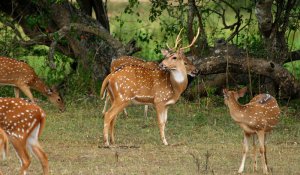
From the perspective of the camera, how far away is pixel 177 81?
1236 cm

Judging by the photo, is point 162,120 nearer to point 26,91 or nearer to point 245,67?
point 245,67

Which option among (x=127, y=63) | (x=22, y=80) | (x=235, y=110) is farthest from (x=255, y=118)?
(x=22, y=80)

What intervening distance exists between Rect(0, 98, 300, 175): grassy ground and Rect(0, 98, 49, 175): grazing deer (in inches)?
21.0

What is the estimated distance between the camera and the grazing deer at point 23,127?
30.7ft

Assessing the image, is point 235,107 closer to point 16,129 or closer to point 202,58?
point 16,129

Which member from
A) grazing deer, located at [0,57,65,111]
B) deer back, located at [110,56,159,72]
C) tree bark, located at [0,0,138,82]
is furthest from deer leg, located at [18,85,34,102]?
deer back, located at [110,56,159,72]

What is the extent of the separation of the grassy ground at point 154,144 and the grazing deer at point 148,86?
0.36m

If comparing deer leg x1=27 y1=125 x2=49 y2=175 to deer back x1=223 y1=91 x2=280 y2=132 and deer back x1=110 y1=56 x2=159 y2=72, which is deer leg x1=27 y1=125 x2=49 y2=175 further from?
deer back x1=110 y1=56 x2=159 y2=72

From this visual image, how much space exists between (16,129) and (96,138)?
2.86m

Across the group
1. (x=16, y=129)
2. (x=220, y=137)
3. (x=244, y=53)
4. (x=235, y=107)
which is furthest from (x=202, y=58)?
(x=16, y=129)

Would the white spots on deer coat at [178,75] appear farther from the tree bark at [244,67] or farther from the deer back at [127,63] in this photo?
the tree bark at [244,67]

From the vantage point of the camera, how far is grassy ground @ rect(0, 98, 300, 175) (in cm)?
1023

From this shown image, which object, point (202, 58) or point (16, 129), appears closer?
point (16, 129)

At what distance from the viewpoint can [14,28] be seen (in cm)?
1501
